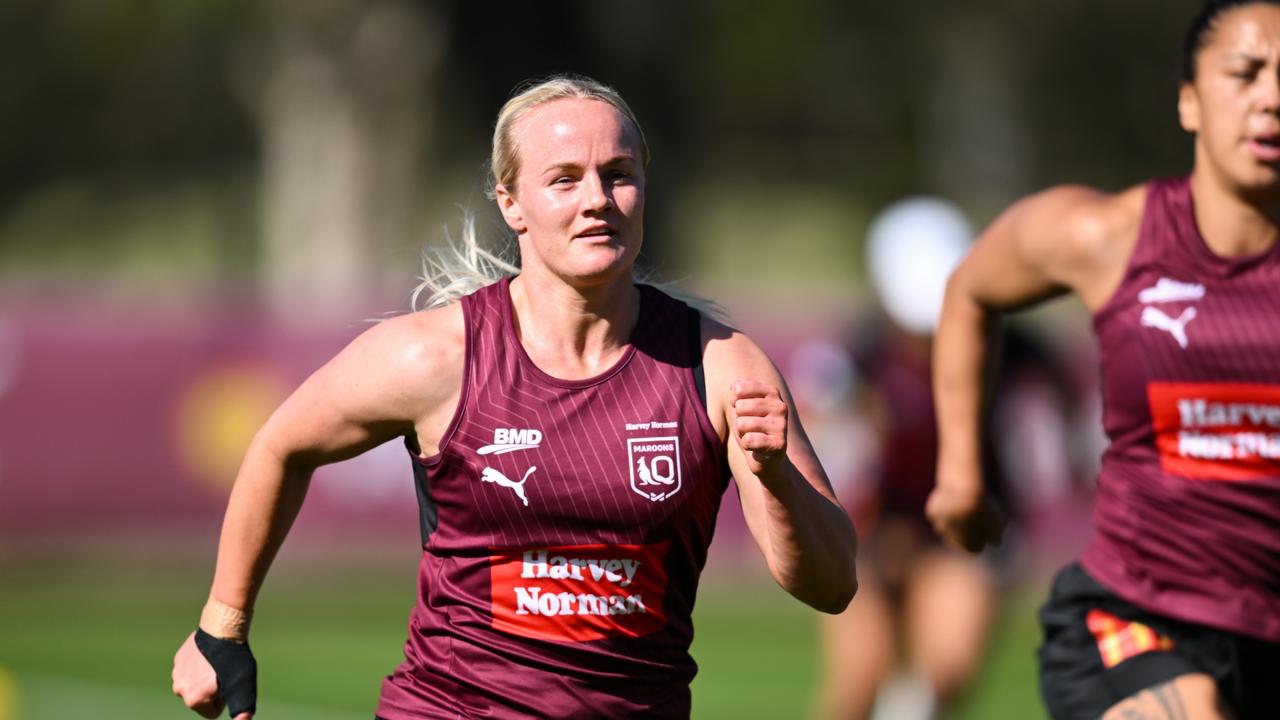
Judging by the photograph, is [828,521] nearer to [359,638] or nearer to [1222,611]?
[1222,611]

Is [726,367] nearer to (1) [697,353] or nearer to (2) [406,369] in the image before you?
(1) [697,353]

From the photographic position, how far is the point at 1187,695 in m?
4.97

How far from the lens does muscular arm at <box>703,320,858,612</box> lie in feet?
14.1

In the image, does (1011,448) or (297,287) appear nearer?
(1011,448)

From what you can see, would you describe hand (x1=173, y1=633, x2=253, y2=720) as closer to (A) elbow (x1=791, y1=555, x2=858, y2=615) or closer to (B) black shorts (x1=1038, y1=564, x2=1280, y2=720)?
(A) elbow (x1=791, y1=555, x2=858, y2=615)

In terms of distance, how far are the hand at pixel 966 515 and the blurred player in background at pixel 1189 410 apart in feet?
1.25

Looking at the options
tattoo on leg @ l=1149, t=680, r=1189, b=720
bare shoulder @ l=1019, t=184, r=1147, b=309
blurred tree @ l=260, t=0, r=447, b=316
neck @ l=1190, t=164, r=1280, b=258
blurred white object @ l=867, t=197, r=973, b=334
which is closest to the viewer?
tattoo on leg @ l=1149, t=680, r=1189, b=720

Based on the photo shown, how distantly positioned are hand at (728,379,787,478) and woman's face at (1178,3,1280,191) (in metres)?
1.64

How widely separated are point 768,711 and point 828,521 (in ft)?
20.6

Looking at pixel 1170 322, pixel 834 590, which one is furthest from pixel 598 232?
pixel 1170 322

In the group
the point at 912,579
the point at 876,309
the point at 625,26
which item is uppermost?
the point at 625,26

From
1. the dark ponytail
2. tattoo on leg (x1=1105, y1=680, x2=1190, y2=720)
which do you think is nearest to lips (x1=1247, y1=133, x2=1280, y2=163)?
the dark ponytail

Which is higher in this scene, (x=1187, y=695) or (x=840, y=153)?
(x=840, y=153)

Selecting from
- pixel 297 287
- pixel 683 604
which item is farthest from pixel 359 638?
pixel 297 287
